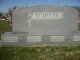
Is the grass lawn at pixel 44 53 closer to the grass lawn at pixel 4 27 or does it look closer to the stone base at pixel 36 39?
the stone base at pixel 36 39

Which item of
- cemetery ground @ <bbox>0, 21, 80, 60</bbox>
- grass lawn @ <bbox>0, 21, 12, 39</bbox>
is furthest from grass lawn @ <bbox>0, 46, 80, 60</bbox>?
grass lawn @ <bbox>0, 21, 12, 39</bbox>

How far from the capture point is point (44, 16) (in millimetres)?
1954

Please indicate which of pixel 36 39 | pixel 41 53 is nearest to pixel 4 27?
pixel 36 39

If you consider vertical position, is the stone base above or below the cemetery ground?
above

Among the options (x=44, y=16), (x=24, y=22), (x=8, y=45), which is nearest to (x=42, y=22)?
(x=44, y=16)

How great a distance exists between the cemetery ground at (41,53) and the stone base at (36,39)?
0.06 m

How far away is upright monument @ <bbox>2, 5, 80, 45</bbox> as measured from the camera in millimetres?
1951

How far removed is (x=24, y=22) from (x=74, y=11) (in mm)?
583

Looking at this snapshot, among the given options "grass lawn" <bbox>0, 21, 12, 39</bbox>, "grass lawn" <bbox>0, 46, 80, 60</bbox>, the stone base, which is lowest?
"grass lawn" <bbox>0, 46, 80, 60</bbox>

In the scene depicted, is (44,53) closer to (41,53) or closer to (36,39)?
(41,53)

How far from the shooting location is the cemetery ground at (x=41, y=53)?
196 cm

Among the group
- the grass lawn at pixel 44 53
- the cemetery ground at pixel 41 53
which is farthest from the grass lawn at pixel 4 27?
the grass lawn at pixel 44 53

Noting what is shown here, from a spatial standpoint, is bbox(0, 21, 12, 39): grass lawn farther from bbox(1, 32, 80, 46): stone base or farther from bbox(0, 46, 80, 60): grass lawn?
bbox(0, 46, 80, 60): grass lawn

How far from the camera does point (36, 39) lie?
78.2 inches
